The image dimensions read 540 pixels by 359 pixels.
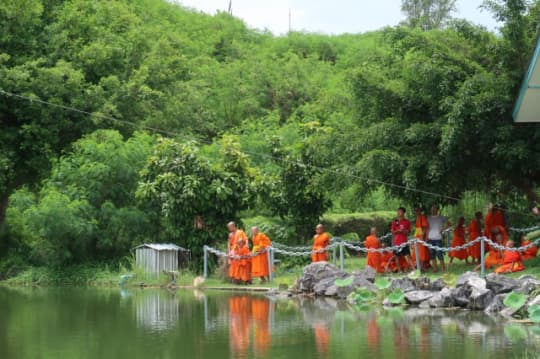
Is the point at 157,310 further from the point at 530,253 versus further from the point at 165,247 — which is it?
the point at 530,253

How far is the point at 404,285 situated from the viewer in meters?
17.0

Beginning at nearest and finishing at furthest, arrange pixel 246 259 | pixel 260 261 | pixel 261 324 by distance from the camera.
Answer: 1. pixel 261 324
2. pixel 246 259
3. pixel 260 261

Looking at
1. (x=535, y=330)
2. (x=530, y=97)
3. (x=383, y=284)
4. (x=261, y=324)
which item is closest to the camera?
(x=535, y=330)

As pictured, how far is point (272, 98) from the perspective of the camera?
44.8 metres

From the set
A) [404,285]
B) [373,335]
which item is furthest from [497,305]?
[373,335]

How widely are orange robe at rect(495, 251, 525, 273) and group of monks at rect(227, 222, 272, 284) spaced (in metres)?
6.07

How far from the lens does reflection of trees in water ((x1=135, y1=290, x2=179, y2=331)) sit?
1401 cm

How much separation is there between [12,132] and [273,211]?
10209mm

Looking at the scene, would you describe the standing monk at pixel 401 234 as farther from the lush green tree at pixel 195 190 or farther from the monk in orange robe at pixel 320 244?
the lush green tree at pixel 195 190

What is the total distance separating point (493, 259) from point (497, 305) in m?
5.91

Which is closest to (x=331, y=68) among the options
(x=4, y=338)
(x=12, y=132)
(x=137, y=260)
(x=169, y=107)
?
(x=169, y=107)

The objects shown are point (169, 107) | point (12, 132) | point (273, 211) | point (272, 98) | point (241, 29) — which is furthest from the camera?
point (241, 29)

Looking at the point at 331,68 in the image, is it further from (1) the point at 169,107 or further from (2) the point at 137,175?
(2) the point at 137,175

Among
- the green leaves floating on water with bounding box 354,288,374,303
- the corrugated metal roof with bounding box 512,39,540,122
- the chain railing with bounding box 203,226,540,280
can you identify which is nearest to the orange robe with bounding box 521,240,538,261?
the chain railing with bounding box 203,226,540,280
